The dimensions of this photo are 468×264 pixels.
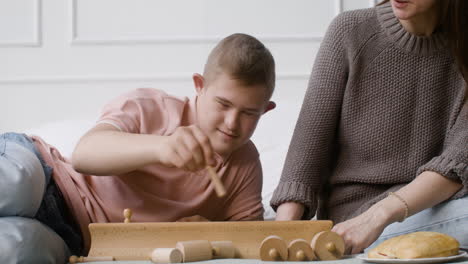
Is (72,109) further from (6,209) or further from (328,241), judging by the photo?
(328,241)

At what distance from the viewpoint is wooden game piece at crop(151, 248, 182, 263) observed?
0.93m

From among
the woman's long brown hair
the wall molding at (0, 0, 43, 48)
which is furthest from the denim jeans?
the wall molding at (0, 0, 43, 48)

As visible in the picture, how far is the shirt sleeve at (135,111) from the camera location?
48.6 inches

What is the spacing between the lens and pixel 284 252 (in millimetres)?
956

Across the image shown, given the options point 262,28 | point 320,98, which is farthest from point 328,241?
point 262,28

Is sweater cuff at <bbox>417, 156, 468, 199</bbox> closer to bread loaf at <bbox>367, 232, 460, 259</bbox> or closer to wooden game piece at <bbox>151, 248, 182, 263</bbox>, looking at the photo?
bread loaf at <bbox>367, 232, 460, 259</bbox>

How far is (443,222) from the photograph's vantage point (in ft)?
4.01

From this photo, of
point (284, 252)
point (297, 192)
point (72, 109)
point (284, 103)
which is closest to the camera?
point (284, 252)

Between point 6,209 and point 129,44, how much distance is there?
1057mm

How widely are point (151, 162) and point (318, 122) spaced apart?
1.25ft

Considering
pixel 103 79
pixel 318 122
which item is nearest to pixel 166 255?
pixel 318 122

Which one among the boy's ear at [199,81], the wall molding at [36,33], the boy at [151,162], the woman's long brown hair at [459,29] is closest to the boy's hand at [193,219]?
the boy at [151,162]

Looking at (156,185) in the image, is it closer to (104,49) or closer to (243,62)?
(243,62)

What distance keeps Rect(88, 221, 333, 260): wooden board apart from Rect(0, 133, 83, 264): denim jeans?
0.26 feet
